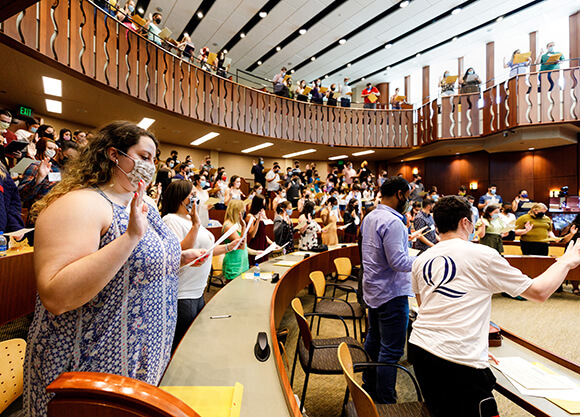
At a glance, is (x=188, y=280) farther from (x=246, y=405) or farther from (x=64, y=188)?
(x=64, y=188)

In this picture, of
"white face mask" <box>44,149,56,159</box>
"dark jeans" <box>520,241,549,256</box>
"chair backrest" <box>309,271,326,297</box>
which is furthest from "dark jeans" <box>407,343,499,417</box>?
"dark jeans" <box>520,241,549,256</box>

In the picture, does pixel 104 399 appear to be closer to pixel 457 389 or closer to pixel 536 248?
pixel 457 389

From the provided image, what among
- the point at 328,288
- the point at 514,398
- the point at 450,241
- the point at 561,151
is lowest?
the point at 328,288

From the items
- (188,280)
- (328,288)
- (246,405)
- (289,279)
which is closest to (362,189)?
(328,288)

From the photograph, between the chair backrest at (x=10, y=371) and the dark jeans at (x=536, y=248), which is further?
the dark jeans at (x=536, y=248)

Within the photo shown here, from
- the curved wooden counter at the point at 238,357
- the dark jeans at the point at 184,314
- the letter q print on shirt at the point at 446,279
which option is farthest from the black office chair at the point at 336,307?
the letter q print on shirt at the point at 446,279

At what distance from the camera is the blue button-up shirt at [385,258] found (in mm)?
2098

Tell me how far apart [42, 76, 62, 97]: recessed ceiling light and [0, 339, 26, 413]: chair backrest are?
592 cm

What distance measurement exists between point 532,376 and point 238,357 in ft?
5.02

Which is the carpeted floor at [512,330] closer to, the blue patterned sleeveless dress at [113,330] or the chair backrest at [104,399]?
the blue patterned sleeveless dress at [113,330]

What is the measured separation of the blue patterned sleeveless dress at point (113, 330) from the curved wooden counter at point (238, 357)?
0.33m

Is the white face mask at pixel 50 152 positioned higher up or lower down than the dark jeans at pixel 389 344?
higher up

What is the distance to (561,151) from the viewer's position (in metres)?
10.0

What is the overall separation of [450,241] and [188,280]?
172 centimetres
